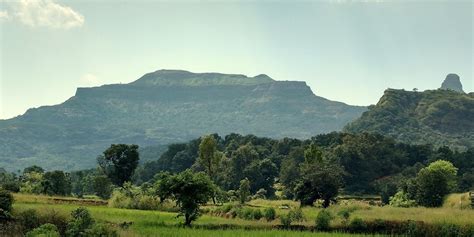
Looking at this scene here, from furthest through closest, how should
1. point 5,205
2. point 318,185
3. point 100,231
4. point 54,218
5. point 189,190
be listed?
point 318,185
point 189,190
point 5,205
point 54,218
point 100,231

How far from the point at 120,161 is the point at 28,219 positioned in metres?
50.2

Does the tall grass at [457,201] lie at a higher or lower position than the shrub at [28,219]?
lower

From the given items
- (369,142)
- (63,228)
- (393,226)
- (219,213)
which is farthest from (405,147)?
(63,228)

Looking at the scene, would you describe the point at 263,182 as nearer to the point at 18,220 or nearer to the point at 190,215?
the point at 190,215

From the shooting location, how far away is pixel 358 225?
2970cm

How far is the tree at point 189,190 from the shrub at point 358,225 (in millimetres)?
9107

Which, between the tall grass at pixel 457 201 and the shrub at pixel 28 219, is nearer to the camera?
the shrub at pixel 28 219

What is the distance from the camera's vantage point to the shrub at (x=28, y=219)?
1054 inches

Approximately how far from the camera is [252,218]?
36.1 metres

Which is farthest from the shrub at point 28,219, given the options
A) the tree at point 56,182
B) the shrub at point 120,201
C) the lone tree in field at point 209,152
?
the tree at point 56,182

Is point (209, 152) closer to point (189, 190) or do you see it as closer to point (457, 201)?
point (457, 201)

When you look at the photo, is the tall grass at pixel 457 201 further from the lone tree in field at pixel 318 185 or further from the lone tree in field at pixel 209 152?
the lone tree in field at pixel 209 152

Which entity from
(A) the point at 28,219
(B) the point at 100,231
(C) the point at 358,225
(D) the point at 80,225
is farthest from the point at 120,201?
(B) the point at 100,231

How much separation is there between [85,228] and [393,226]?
17423 mm
